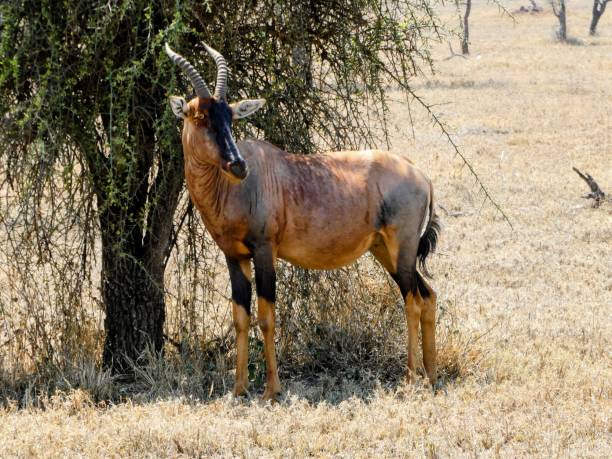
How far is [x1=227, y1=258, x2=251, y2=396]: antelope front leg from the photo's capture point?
650cm

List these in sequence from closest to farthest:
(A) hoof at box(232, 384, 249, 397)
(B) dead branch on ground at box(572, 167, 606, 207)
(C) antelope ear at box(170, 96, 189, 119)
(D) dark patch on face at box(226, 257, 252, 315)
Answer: (C) antelope ear at box(170, 96, 189, 119) → (D) dark patch on face at box(226, 257, 252, 315) → (A) hoof at box(232, 384, 249, 397) → (B) dead branch on ground at box(572, 167, 606, 207)

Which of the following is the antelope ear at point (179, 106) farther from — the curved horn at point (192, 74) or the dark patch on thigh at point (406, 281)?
the dark patch on thigh at point (406, 281)

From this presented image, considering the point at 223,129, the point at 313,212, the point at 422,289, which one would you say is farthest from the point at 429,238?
the point at 223,129

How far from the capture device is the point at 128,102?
6.54m

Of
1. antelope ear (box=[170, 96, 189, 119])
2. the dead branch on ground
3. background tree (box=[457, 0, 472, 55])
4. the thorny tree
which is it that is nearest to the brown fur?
antelope ear (box=[170, 96, 189, 119])

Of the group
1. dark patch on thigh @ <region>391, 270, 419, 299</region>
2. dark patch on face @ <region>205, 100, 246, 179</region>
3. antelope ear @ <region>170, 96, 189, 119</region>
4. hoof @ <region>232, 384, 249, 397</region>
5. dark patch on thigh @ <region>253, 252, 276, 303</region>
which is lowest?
hoof @ <region>232, 384, 249, 397</region>

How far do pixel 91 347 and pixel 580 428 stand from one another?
3583 millimetres

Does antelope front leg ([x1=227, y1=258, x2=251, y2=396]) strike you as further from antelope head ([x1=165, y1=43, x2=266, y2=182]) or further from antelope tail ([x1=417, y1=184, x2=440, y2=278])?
antelope tail ([x1=417, y1=184, x2=440, y2=278])

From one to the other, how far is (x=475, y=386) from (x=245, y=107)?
2.57 m

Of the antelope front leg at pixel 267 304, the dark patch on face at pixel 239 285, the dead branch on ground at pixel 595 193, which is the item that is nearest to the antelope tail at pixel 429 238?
the antelope front leg at pixel 267 304

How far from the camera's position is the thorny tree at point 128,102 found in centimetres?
641

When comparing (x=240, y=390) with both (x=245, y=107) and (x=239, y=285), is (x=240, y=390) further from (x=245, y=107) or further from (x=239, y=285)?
(x=245, y=107)

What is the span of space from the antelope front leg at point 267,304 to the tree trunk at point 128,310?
1170mm

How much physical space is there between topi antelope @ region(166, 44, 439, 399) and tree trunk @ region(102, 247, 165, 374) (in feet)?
3.47
